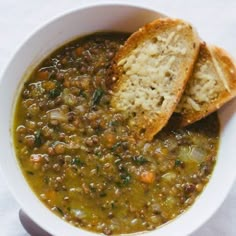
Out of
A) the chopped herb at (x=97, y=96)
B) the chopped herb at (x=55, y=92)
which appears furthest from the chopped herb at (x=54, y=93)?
the chopped herb at (x=97, y=96)

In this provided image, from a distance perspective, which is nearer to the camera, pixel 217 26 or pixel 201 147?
pixel 201 147

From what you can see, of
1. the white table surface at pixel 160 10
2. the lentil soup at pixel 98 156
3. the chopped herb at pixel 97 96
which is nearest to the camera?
the lentil soup at pixel 98 156

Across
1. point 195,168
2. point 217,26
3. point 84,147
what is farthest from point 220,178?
point 217,26

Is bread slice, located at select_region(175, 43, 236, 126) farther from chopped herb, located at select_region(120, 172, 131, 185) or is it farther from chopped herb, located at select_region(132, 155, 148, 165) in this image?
chopped herb, located at select_region(120, 172, 131, 185)

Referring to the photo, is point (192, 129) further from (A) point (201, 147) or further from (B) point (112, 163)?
(B) point (112, 163)

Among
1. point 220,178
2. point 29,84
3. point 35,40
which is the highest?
point 35,40

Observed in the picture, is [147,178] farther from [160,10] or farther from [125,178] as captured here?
[160,10]

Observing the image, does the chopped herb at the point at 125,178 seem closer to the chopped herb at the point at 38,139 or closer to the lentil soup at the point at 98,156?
the lentil soup at the point at 98,156
